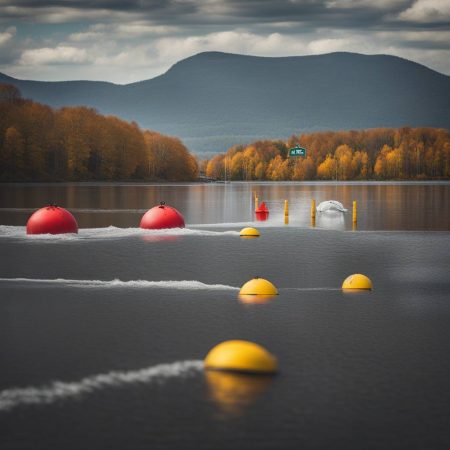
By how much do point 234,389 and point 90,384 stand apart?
1539 mm

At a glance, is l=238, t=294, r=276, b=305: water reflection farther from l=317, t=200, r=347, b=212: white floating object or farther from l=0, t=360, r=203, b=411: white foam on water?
l=317, t=200, r=347, b=212: white floating object

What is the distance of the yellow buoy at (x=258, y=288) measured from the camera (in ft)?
49.4

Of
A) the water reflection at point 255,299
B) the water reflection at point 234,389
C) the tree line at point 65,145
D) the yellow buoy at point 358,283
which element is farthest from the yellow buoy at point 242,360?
the tree line at point 65,145

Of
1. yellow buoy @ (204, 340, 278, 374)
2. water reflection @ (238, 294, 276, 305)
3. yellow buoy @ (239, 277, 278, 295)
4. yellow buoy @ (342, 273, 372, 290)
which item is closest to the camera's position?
yellow buoy @ (204, 340, 278, 374)

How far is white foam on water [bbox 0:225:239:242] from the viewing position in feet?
89.6

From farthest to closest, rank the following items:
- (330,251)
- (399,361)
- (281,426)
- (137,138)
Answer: (137,138), (330,251), (399,361), (281,426)

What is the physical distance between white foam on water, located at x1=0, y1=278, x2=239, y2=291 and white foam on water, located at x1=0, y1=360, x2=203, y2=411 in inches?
250

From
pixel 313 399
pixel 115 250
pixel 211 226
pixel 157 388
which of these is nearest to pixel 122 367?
pixel 157 388

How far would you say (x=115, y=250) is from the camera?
23.6m

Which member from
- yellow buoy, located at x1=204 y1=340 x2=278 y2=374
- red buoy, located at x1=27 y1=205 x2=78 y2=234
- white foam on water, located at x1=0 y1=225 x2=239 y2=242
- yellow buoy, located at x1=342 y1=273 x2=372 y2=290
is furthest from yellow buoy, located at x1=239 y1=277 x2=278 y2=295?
red buoy, located at x1=27 y1=205 x2=78 y2=234

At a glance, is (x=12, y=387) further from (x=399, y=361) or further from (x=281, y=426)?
(x=399, y=361)

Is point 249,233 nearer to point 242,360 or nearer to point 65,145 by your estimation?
point 242,360

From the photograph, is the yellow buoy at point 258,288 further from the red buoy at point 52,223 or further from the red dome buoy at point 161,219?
the red dome buoy at point 161,219

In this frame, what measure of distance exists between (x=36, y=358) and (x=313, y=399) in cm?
361
